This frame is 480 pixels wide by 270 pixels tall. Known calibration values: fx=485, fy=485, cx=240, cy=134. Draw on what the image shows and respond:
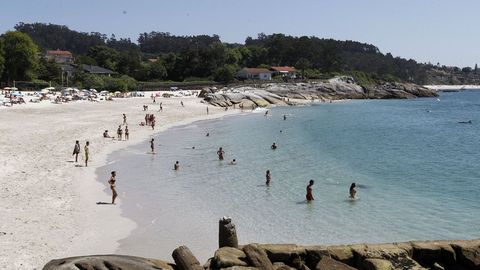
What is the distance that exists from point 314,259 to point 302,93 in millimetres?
94354

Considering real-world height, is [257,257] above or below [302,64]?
below

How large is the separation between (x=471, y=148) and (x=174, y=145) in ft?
81.3

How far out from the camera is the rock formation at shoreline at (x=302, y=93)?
7850 centimetres

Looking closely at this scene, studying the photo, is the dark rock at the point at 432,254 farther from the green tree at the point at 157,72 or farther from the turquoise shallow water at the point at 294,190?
the green tree at the point at 157,72

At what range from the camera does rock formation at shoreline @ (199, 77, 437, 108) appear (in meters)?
78.5

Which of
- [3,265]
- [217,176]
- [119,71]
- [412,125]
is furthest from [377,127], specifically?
[119,71]

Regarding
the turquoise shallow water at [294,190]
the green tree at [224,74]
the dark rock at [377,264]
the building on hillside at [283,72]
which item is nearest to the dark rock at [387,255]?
the dark rock at [377,264]

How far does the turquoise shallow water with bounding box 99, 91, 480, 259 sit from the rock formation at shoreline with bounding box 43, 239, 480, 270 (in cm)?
478

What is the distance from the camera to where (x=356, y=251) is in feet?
32.2

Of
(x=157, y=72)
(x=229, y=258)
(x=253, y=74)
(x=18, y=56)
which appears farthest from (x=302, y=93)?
(x=229, y=258)

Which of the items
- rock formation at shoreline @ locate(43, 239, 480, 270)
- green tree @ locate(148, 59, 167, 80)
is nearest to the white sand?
rock formation at shoreline @ locate(43, 239, 480, 270)

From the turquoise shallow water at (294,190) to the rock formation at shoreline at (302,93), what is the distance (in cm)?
3357

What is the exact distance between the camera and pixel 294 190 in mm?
22953

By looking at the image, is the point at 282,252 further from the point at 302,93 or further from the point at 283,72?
the point at 283,72
